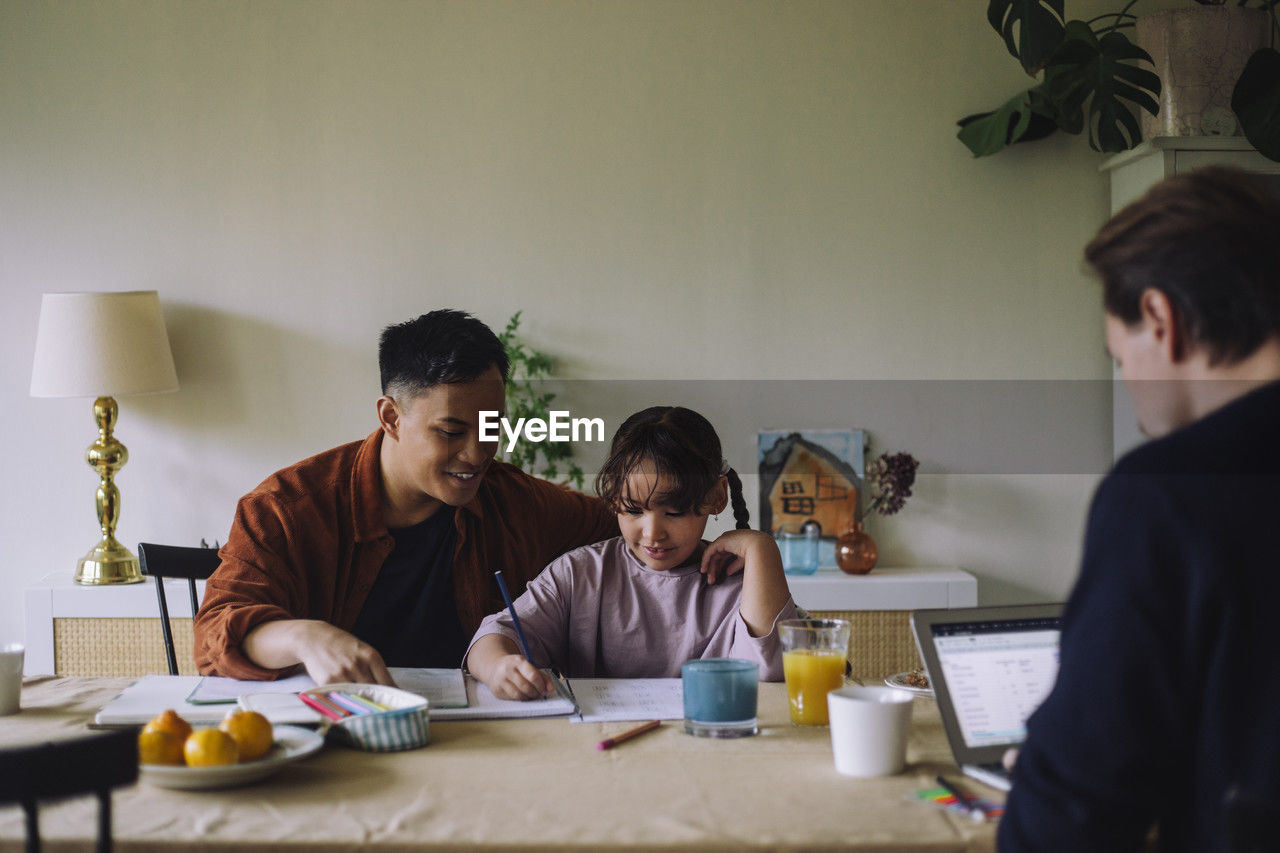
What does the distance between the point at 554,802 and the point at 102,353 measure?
2.42m

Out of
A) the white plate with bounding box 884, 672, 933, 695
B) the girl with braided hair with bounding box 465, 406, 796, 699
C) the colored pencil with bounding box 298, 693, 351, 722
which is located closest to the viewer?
the colored pencil with bounding box 298, 693, 351, 722

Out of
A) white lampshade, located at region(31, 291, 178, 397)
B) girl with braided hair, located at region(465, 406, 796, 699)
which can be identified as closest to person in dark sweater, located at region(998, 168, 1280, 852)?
girl with braided hair, located at region(465, 406, 796, 699)

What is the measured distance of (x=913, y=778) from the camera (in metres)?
1.23

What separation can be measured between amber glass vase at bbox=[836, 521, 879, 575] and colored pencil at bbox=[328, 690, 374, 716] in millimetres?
1983

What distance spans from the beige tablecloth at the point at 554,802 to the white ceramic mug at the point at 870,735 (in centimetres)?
2

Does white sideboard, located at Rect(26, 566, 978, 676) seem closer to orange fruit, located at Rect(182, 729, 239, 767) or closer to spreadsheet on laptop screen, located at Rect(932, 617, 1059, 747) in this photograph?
spreadsheet on laptop screen, located at Rect(932, 617, 1059, 747)

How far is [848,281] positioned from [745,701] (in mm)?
2151

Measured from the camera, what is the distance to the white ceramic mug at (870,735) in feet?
4.04

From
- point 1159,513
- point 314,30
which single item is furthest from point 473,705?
point 314,30

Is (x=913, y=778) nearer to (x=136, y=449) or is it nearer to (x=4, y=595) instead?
(x=136, y=449)

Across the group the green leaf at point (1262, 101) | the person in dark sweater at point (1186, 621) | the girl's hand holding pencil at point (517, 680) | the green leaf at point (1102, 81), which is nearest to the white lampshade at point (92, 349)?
the girl's hand holding pencil at point (517, 680)

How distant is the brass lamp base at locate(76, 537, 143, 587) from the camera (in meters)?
3.14

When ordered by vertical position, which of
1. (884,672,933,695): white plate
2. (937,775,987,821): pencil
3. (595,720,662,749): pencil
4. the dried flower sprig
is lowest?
(884,672,933,695): white plate

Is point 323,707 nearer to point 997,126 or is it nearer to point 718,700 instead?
point 718,700
